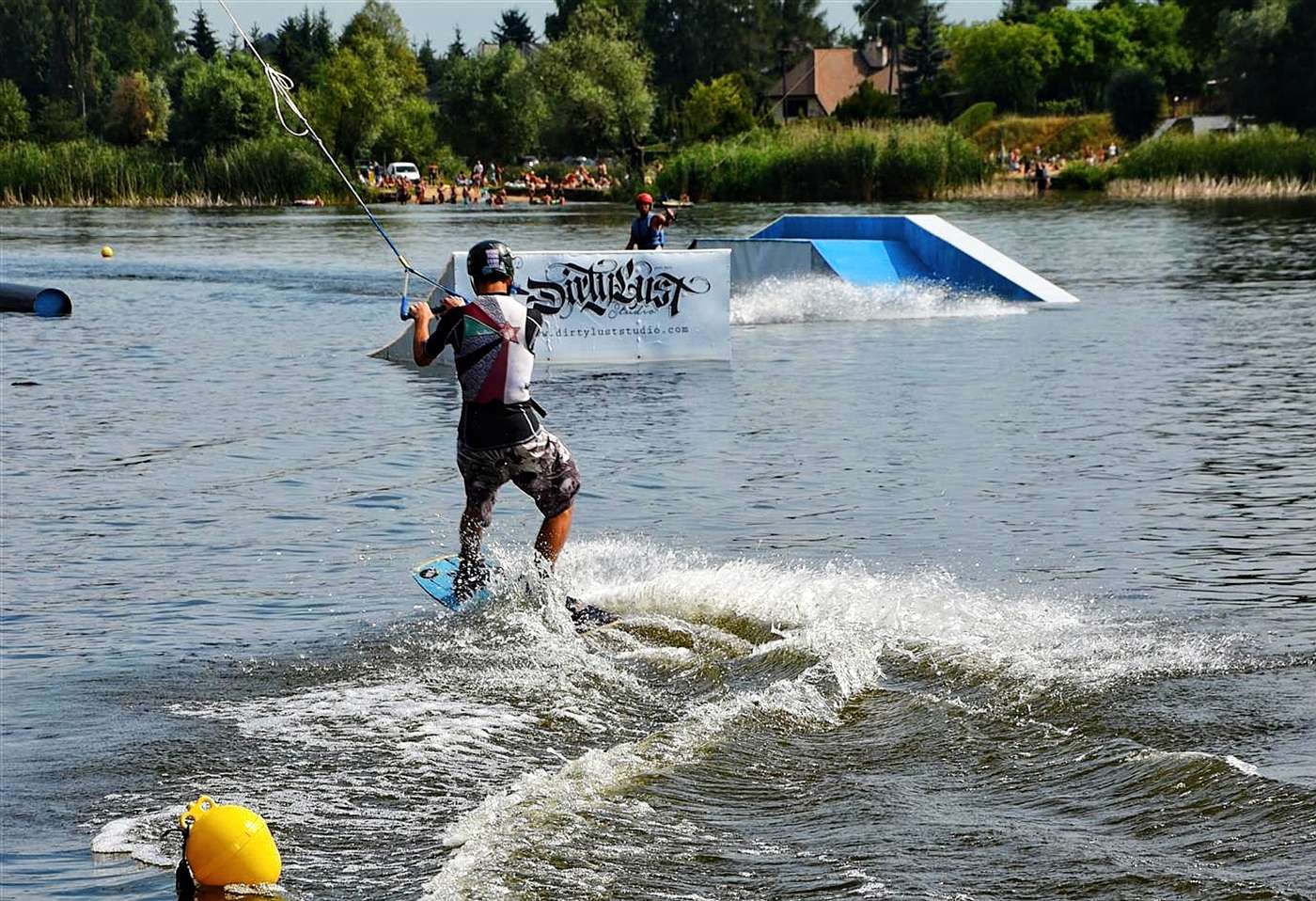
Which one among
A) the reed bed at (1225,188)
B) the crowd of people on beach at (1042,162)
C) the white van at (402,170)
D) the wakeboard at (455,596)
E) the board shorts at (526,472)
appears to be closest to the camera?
the board shorts at (526,472)

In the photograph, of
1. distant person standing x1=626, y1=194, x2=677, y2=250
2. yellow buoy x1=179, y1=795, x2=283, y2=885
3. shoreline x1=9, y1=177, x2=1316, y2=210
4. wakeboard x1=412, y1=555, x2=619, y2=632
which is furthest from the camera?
shoreline x1=9, y1=177, x2=1316, y2=210

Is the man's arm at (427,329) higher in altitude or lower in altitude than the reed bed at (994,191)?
lower

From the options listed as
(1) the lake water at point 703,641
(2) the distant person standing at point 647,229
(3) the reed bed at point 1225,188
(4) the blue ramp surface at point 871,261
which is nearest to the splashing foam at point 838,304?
(4) the blue ramp surface at point 871,261

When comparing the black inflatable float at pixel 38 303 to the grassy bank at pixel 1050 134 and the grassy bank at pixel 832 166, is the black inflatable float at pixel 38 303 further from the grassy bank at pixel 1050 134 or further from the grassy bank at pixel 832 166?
the grassy bank at pixel 1050 134

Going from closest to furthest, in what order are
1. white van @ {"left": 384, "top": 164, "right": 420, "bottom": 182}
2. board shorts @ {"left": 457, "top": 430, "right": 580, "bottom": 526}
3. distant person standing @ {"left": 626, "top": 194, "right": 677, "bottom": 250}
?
board shorts @ {"left": 457, "top": 430, "right": 580, "bottom": 526} → distant person standing @ {"left": 626, "top": 194, "right": 677, "bottom": 250} → white van @ {"left": 384, "top": 164, "right": 420, "bottom": 182}

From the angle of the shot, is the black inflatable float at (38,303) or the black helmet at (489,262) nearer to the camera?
the black helmet at (489,262)

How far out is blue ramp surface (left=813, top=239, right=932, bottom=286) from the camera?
25.9m

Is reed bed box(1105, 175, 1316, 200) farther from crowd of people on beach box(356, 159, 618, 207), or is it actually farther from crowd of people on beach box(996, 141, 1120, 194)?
crowd of people on beach box(356, 159, 618, 207)

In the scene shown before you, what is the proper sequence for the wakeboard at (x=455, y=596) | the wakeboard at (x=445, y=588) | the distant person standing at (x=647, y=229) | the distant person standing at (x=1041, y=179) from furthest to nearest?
1. the distant person standing at (x=1041, y=179)
2. the distant person standing at (x=647, y=229)
3. the wakeboard at (x=445, y=588)
4. the wakeboard at (x=455, y=596)

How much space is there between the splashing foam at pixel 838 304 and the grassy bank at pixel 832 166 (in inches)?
1507

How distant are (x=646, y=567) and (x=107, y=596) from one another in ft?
9.69

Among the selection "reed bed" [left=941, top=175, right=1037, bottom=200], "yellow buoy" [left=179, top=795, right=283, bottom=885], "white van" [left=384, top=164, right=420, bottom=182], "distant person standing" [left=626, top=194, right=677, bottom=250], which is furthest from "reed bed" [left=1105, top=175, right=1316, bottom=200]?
"yellow buoy" [left=179, top=795, right=283, bottom=885]

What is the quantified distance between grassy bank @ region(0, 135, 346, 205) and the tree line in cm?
1335

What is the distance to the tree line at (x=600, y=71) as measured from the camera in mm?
90250
